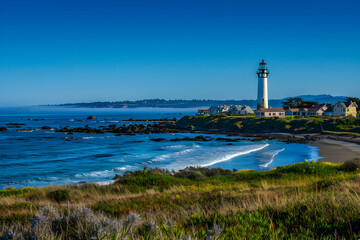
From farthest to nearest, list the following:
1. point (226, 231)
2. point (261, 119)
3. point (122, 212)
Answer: point (261, 119) < point (122, 212) < point (226, 231)

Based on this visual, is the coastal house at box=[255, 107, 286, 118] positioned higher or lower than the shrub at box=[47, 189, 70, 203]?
higher

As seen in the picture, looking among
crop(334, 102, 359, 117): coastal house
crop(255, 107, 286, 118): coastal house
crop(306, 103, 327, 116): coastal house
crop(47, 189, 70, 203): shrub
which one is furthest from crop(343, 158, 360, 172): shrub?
crop(306, 103, 327, 116): coastal house

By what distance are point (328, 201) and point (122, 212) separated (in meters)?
4.00

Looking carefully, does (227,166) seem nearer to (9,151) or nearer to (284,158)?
(284,158)

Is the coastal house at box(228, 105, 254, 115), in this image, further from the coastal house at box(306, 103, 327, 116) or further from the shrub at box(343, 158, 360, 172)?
the shrub at box(343, 158, 360, 172)

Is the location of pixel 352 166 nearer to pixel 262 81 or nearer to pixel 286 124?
pixel 286 124

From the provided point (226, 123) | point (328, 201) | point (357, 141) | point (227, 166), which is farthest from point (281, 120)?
point (328, 201)

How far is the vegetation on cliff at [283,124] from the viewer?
2603 inches

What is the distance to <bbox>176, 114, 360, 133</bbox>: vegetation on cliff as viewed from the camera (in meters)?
66.1

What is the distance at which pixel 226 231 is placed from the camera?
13.2ft

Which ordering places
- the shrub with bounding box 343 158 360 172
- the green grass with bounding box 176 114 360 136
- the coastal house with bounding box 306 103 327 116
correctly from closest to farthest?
the shrub with bounding box 343 158 360 172 → the green grass with bounding box 176 114 360 136 → the coastal house with bounding box 306 103 327 116

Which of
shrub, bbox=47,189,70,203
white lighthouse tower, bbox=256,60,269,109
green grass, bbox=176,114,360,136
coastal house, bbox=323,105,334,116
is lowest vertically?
green grass, bbox=176,114,360,136

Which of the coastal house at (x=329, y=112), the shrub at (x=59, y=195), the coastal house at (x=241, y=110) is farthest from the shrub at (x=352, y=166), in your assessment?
the coastal house at (x=241, y=110)

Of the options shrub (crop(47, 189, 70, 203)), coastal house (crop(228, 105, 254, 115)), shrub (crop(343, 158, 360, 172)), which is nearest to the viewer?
shrub (crop(47, 189, 70, 203))
